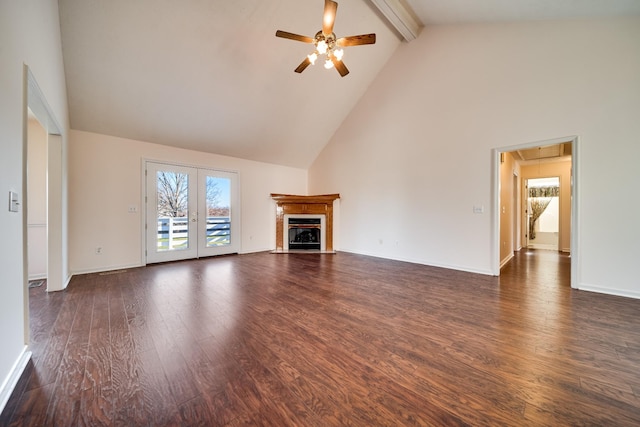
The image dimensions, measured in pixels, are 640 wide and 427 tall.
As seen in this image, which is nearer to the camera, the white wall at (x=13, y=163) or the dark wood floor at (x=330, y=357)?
the dark wood floor at (x=330, y=357)

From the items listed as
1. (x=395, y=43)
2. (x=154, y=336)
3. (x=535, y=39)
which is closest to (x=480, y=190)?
(x=535, y=39)

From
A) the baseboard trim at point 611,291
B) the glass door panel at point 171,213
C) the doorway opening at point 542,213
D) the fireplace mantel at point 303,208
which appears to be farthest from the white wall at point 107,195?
the doorway opening at point 542,213

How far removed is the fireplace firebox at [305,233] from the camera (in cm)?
649

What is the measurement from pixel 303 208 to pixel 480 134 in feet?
13.6

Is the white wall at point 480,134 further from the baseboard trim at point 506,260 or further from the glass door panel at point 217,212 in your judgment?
the glass door panel at point 217,212

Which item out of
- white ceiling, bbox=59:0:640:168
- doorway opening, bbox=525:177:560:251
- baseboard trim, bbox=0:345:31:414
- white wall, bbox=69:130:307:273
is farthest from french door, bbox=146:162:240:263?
doorway opening, bbox=525:177:560:251

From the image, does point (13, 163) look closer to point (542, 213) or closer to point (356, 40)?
point (356, 40)

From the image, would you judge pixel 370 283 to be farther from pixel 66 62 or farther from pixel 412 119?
pixel 66 62

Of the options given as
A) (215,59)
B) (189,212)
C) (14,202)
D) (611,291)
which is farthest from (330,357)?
(189,212)

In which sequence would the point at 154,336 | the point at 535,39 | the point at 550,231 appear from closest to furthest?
the point at 154,336 → the point at 535,39 → the point at 550,231

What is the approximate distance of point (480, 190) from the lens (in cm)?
404

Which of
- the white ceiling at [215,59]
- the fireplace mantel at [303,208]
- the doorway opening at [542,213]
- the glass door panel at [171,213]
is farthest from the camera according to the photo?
the doorway opening at [542,213]

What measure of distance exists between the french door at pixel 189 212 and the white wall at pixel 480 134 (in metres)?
2.86

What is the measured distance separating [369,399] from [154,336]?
1.82m
